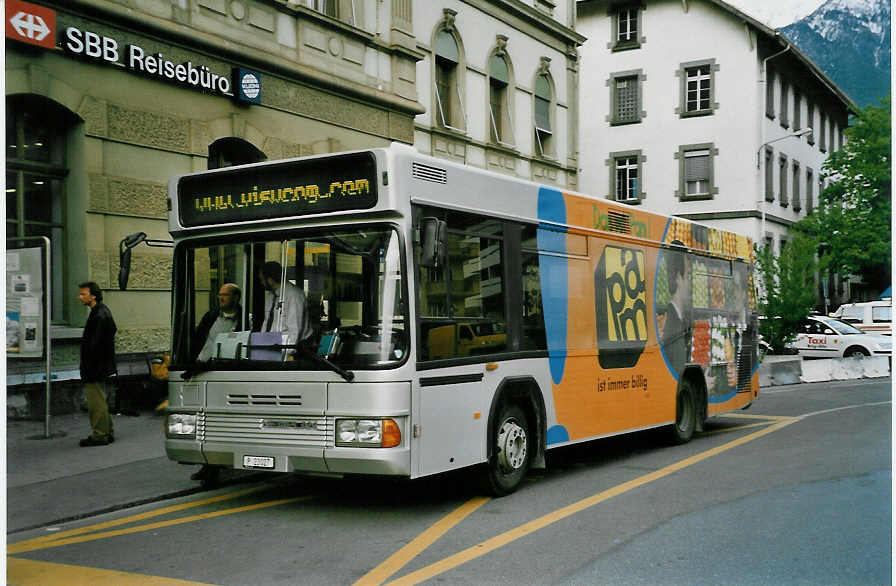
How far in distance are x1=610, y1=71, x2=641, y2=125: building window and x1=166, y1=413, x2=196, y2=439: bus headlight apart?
38.0 metres

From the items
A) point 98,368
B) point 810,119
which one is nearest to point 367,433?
point 98,368

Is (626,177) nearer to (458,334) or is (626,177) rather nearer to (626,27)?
(626,27)

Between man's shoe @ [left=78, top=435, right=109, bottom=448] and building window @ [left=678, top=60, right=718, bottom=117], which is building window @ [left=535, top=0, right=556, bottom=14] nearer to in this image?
building window @ [left=678, top=60, right=718, bottom=117]

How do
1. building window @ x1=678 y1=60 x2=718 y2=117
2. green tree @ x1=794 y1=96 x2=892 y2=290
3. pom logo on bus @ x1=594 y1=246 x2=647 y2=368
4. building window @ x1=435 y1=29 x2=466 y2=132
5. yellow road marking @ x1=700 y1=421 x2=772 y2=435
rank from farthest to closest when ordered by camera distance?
green tree @ x1=794 y1=96 x2=892 y2=290
building window @ x1=678 y1=60 x2=718 y2=117
building window @ x1=435 y1=29 x2=466 y2=132
yellow road marking @ x1=700 y1=421 x2=772 y2=435
pom logo on bus @ x1=594 y1=246 x2=647 y2=368

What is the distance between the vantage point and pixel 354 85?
17.7m

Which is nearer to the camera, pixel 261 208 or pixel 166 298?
pixel 261 208

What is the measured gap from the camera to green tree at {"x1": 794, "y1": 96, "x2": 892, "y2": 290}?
4272 centimetres

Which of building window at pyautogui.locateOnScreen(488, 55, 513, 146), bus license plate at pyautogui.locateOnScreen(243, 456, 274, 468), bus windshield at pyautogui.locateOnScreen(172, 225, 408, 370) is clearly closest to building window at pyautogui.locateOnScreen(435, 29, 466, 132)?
building window at pyautogui.locateOnScreen(488, 55, 513, 146)

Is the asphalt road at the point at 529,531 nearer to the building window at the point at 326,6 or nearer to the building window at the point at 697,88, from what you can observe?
the building window at the point at 326,6

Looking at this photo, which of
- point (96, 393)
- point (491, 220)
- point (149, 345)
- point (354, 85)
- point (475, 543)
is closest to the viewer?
point (475, 543)

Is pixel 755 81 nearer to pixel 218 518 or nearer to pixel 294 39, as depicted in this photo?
pixel 294 39

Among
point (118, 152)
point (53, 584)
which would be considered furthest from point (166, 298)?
point (53, 584)

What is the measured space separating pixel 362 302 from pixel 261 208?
1.23 meters

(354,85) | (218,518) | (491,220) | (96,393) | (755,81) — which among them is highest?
(755,81)
